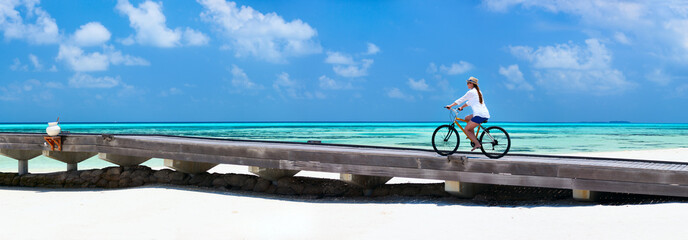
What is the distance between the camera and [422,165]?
872 centimetres

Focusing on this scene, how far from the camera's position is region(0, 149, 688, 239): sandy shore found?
6.60 metres

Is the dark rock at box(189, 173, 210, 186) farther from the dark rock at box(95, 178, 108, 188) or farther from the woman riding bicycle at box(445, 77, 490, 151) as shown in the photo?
the woman riding bicycle at box(445, 77, 490, 151)

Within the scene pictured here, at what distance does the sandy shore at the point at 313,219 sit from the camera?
6.60m

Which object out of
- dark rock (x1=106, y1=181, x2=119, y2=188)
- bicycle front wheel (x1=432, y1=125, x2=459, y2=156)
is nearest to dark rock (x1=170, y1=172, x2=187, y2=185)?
dark rock (x1=106, y1=181, x2=119, y2=188)

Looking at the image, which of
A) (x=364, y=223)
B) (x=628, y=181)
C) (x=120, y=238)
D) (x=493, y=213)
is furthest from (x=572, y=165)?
(x=120, y=238)

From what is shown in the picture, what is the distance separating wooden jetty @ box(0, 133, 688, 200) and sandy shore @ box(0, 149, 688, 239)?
0.33 meters

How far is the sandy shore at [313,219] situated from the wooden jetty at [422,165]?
33 cm

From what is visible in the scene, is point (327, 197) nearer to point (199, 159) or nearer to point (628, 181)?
point (199, 159)

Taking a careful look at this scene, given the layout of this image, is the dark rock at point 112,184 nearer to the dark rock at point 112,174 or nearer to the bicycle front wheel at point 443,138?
the dark rock at point 112,174

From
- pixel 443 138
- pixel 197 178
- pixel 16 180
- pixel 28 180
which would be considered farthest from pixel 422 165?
pixel 16 180

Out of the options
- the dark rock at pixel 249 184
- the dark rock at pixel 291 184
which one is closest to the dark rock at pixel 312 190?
the dark rock at pixel 291 184

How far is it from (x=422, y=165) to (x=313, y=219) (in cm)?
191

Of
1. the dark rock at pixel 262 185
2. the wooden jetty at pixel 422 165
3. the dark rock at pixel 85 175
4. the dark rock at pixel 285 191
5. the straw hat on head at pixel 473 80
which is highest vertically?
the straw hat on head at pixel 473 80

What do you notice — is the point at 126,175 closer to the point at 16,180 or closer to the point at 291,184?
the point at 16,180
